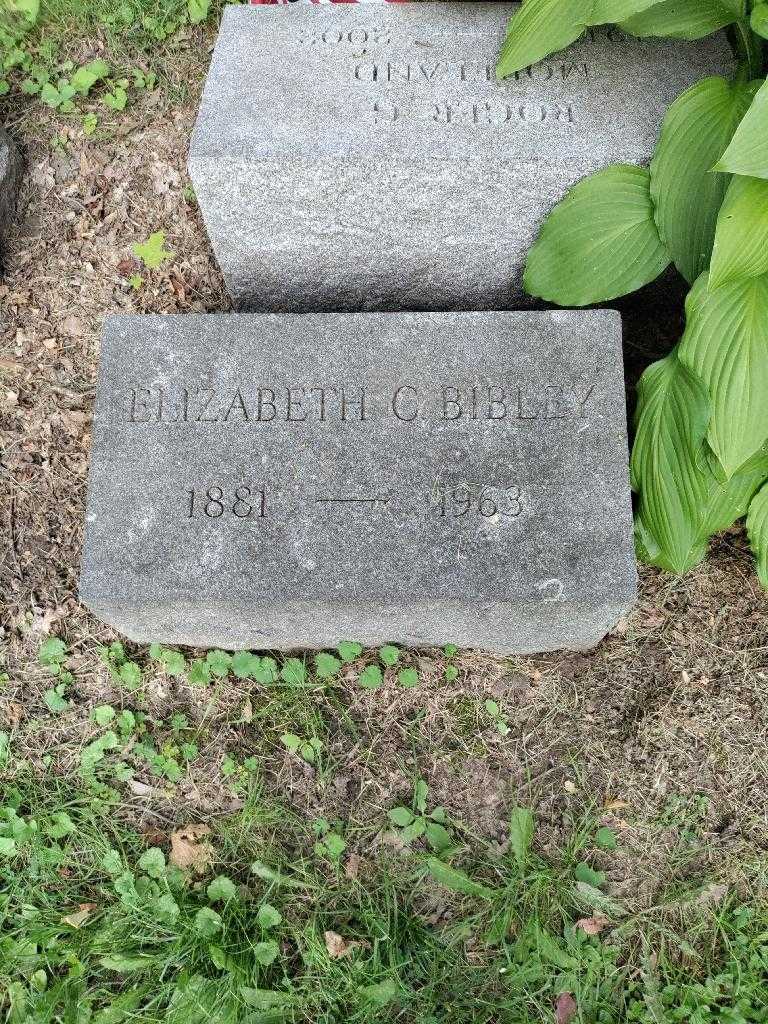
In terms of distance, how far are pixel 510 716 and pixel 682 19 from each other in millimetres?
2139

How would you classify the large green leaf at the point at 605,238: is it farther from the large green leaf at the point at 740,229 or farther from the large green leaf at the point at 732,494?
the large green leaf at the point at 732,494

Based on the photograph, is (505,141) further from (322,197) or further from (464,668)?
(464,668)

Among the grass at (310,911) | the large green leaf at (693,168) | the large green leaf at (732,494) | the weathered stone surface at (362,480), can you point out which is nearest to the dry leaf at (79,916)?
the grass at (310,911)

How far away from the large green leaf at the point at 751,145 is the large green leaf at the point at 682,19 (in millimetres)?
672

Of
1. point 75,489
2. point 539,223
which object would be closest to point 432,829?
point 75,489

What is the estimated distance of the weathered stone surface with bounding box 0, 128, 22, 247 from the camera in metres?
3.30

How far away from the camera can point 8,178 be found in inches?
131

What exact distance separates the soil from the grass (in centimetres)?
4

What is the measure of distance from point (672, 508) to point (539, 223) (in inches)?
39.4

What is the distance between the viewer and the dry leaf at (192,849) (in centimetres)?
235

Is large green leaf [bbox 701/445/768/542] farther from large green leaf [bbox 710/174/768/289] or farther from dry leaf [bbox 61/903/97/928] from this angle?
dry leaf [bbox 61/903/97/928]

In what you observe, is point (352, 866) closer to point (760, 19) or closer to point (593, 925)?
point (593, 925)

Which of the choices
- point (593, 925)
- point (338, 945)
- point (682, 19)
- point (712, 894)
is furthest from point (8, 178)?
point (712, 894)

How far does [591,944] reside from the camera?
2.26m
